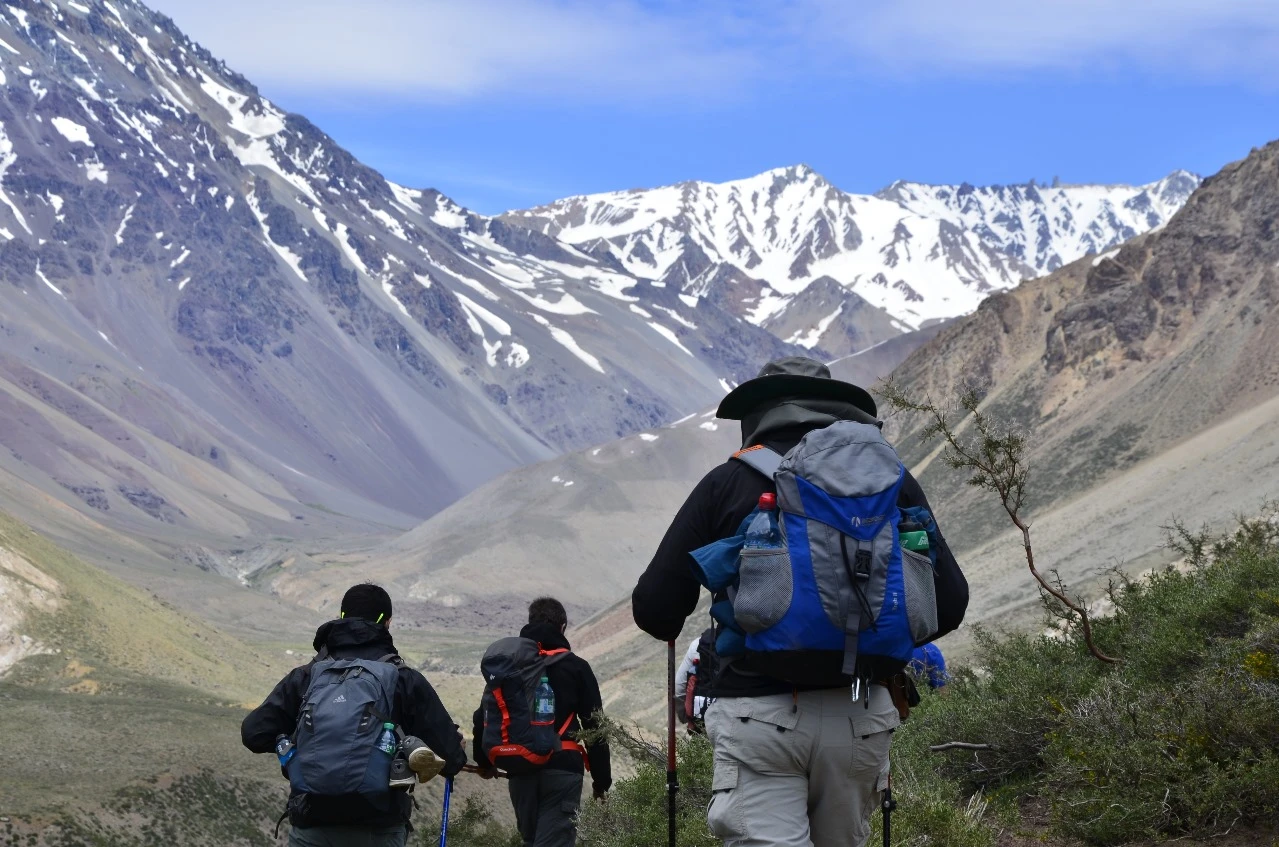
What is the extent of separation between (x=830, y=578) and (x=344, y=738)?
229cm

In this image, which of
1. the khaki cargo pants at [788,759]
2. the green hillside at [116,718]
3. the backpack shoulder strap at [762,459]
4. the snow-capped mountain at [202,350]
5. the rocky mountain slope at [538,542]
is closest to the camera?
the khaki cargo pants at [788,759]

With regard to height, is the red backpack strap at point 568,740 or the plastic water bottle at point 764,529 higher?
the plastic water bottle at point 764,529

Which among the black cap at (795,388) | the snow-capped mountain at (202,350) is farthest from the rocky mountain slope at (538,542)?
the black cap at (795,388)

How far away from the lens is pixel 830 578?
409cm

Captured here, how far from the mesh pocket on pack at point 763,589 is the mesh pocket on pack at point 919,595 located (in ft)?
1.22

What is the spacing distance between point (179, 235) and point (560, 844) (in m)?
175

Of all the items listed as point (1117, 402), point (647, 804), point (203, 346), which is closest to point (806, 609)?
point (647, 804)

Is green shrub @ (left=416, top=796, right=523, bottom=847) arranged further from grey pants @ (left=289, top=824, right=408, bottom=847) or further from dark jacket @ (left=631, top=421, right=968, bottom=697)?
dark jacket @ (left=631, top=421, right=968, bottom=697)

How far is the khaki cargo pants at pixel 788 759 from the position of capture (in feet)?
13.9

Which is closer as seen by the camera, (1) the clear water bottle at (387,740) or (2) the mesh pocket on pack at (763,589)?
(2) the mesh pocket on pack at (763,589)

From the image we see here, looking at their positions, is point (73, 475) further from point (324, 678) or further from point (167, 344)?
point (324, 678)

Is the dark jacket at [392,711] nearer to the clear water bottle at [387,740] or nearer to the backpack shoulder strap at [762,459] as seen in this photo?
the clear water bottle at [387,740]

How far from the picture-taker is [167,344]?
151375mm

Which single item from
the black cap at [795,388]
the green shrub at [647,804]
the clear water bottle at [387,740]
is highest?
the black cap at [795,388]
